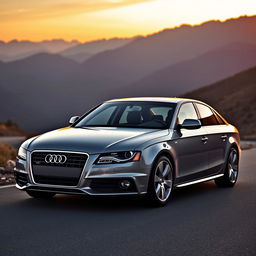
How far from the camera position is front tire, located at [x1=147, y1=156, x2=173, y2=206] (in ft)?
33.2

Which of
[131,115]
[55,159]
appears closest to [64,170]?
[55,159]

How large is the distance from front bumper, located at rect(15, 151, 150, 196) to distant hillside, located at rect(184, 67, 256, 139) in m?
64.1

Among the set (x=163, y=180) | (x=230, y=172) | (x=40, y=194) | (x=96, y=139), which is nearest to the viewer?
(x=96, y=139)

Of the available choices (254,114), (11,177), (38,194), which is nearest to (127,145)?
(38,194)

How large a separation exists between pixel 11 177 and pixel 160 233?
21.2 feet

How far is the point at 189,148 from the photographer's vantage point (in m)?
11.2

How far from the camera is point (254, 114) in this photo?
88.6 metres

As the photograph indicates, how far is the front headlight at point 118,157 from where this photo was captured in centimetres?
979

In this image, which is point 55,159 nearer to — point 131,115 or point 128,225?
point 128,225

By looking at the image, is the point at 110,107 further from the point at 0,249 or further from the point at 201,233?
the point at 0,249

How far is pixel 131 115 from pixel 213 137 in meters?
1.57

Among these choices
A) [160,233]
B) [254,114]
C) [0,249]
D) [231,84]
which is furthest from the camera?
[231,84]

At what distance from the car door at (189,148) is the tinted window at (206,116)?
20 cm

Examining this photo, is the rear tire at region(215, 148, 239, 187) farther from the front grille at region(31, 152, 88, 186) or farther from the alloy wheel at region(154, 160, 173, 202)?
the front grille at region(31, 152, 88, 186)
